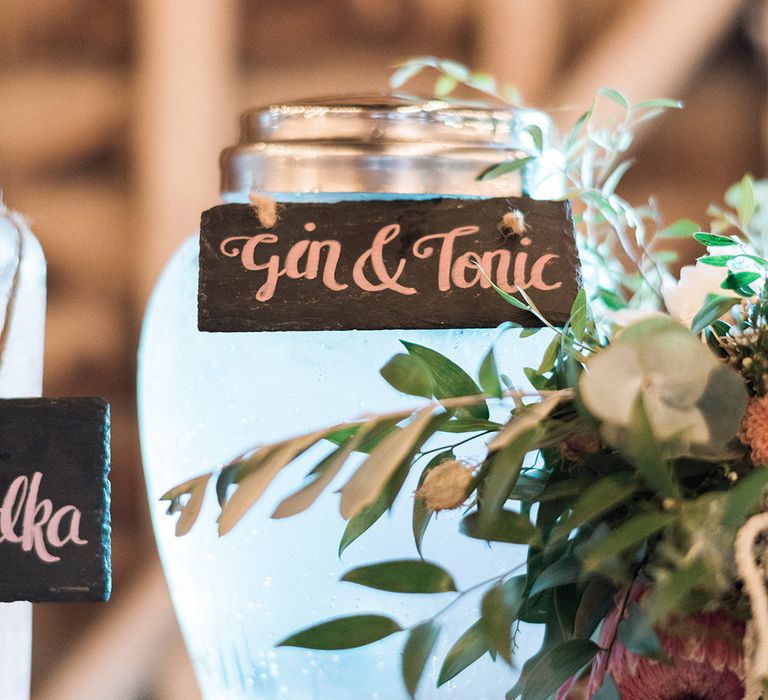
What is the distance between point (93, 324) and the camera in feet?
2.32

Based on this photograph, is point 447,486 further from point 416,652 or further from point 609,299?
point 609,299

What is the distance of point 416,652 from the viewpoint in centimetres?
32

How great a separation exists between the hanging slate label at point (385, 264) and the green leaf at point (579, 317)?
0.09 ft

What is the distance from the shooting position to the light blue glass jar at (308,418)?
1.37ft

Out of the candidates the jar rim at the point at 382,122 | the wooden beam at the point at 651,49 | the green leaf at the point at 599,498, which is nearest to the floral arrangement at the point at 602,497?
the green leaf at the point at 599,498

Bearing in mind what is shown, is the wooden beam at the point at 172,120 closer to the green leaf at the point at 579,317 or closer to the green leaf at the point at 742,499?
the green leaf at the point at 579,317

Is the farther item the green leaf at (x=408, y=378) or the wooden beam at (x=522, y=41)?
the wooden beam at (x=522, y=41)

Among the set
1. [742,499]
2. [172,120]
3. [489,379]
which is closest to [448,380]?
[489,379]

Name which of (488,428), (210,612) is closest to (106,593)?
(210,612)

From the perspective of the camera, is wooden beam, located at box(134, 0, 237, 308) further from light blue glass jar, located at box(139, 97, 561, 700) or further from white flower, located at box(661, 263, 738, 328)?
white flower, located at box(661, 263, 738, 328)

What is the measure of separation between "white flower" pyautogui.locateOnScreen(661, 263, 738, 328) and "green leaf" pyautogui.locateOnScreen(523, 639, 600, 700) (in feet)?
0.51

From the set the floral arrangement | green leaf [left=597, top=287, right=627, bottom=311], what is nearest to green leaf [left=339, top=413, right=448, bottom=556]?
the floral arrangement

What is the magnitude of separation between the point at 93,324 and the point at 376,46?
299 mm

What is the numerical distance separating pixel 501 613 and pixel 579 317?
12 cm
